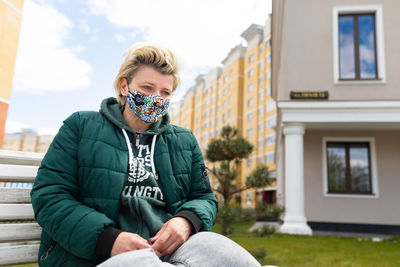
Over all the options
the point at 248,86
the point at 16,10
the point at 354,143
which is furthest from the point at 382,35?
the point at 248,86

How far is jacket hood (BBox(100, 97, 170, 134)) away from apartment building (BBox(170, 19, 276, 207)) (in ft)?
→ 97.3

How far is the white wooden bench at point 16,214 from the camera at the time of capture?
152 cm

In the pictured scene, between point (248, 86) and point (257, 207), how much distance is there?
41.2 meters

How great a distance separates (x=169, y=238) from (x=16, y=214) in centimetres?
76

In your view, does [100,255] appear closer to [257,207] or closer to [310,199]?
[257,207]

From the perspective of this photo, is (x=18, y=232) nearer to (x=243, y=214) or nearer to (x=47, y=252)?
(x=47, y=252)

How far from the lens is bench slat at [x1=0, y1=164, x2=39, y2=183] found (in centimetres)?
159

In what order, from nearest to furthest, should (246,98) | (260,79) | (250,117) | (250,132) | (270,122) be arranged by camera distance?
1. (270,122)
2. (260,79)
3. (250,132)
4. (250,117)
5. (246,98)

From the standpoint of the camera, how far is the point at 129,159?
1.58m

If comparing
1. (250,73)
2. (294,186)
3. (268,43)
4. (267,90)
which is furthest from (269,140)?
(294,186)

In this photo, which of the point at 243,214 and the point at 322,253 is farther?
the point at 322,253

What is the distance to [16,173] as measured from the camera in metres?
1.61

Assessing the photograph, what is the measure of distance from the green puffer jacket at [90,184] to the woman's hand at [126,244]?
87 mm

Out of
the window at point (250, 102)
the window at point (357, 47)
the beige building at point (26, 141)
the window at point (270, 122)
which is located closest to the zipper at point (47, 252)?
the window at point (357, 47)
